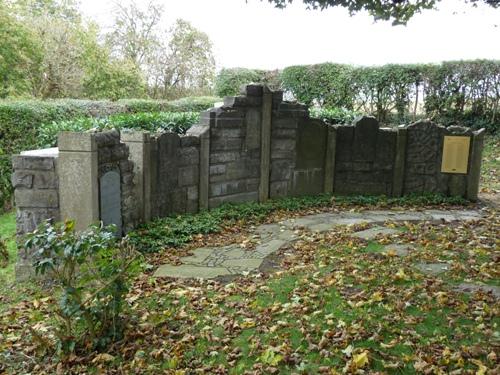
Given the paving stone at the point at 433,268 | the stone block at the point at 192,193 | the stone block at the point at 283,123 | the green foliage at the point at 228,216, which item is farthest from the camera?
the stone block at the point at 283,123

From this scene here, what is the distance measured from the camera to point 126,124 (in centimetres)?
801

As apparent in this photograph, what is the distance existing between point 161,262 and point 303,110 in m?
4.37

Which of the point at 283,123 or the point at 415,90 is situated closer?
the point at 283,123

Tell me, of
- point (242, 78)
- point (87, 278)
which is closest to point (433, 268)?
point (87, 278)

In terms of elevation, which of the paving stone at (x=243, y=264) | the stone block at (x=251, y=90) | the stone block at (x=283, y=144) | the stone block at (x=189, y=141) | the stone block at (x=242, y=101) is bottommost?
the paving stone at (x=243, y=264)

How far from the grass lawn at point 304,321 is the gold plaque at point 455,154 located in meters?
3.66

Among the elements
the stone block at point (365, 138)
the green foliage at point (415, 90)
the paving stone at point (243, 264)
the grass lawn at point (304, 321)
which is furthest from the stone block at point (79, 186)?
the green foliage at point (415, 90)

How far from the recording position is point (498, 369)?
3141 mm

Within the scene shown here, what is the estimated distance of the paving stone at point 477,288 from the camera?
4324 mm

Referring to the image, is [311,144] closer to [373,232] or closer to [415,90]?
[373,232]

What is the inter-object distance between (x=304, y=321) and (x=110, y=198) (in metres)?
2.91

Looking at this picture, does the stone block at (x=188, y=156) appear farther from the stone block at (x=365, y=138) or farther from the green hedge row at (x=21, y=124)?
the stone block at (x=365, y=138)

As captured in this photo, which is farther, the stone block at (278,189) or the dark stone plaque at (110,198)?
the stone block at (278,189)

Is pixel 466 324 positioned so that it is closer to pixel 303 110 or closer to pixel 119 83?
pixel 303 110
